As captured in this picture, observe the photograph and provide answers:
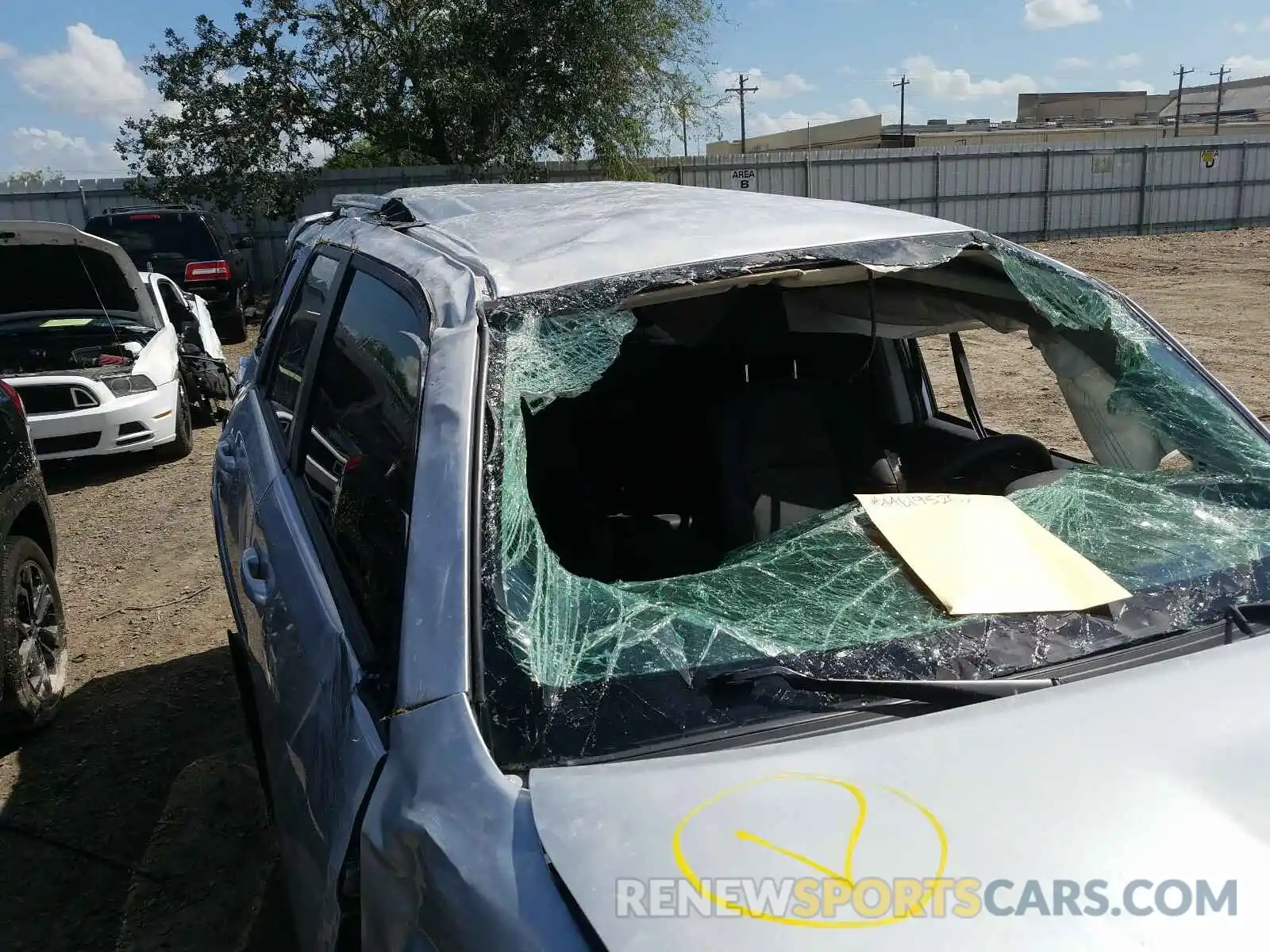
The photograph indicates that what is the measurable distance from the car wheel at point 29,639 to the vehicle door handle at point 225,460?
2.86 feet

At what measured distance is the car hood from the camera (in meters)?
1.11

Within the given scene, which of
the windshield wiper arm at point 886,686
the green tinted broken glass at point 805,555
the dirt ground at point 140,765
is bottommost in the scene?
the dirt ground at point 140,765

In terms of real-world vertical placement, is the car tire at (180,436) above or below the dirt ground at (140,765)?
above

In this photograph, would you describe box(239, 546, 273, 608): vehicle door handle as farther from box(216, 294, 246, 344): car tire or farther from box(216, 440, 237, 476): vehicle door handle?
box(216, 294, 246, 344): car tire

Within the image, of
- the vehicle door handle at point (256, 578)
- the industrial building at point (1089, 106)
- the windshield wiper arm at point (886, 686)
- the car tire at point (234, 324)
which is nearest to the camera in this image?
the windshield wiper arm at point (886, 686)

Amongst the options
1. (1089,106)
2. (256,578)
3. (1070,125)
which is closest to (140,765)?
(256,578)

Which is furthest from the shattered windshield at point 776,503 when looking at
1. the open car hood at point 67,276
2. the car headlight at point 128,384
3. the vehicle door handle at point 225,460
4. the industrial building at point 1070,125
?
the industrial building at point 1070,125

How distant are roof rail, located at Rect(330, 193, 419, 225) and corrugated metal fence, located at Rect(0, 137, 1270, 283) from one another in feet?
53.5

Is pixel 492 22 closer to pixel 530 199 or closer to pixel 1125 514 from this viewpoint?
pixel 530 199

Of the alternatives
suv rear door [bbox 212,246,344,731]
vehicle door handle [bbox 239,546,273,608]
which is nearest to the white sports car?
suv rear door [bbox 212,246,344,731]

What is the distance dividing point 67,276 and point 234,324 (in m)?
5.30

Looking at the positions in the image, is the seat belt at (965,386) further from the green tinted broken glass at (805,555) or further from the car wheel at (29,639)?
the car wheel at (29,639)

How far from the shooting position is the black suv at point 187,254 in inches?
483

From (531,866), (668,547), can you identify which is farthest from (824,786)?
(668,547)
